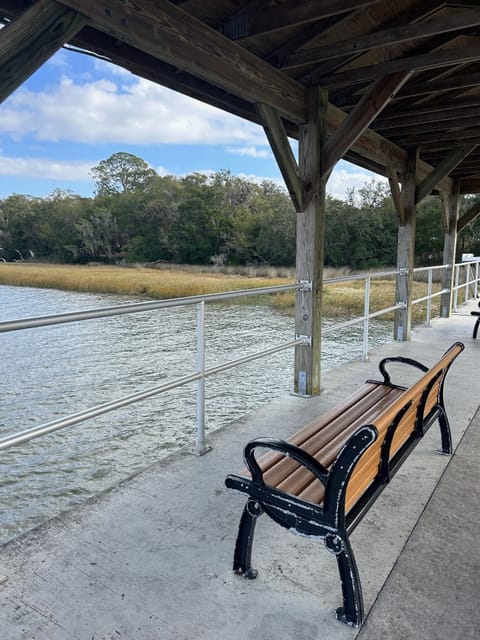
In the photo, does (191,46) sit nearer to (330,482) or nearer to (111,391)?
(330,482)

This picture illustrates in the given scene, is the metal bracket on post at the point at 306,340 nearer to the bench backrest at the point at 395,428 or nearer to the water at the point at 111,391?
the water at the point at 111,391

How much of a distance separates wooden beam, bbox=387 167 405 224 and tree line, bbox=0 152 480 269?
24.1 metres

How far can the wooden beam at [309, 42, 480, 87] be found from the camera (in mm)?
2881

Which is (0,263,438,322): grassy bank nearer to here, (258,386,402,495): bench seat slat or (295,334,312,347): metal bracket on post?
(295,334,312,347): metal bracket on post

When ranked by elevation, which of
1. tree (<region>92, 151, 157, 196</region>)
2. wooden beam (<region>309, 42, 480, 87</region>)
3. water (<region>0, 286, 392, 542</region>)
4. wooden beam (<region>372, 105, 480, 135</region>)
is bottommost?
water (<region>0, 286, 392, 542</region>)

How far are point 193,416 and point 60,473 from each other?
1.44m

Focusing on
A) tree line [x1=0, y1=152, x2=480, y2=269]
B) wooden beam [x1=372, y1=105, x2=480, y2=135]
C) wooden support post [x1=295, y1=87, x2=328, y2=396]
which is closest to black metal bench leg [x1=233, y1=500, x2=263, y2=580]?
wooden support post [x1=295, y1=87, x2=328, y2=396]

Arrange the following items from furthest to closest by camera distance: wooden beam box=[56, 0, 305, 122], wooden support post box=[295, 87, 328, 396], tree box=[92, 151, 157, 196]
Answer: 1. tree box=[92, 151, 157, 196]
2. wooden support post box=[295, 87, 328, 396]
3. wooden beam box=[56, 0, 305, 122]

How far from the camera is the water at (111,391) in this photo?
11.8ft

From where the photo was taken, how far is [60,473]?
3.74 m

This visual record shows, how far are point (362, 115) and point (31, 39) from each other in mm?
2362

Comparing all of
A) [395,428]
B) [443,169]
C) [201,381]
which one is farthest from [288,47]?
[443,169]

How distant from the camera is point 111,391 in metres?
6.13

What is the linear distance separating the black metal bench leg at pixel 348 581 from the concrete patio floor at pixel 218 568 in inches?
1.3
